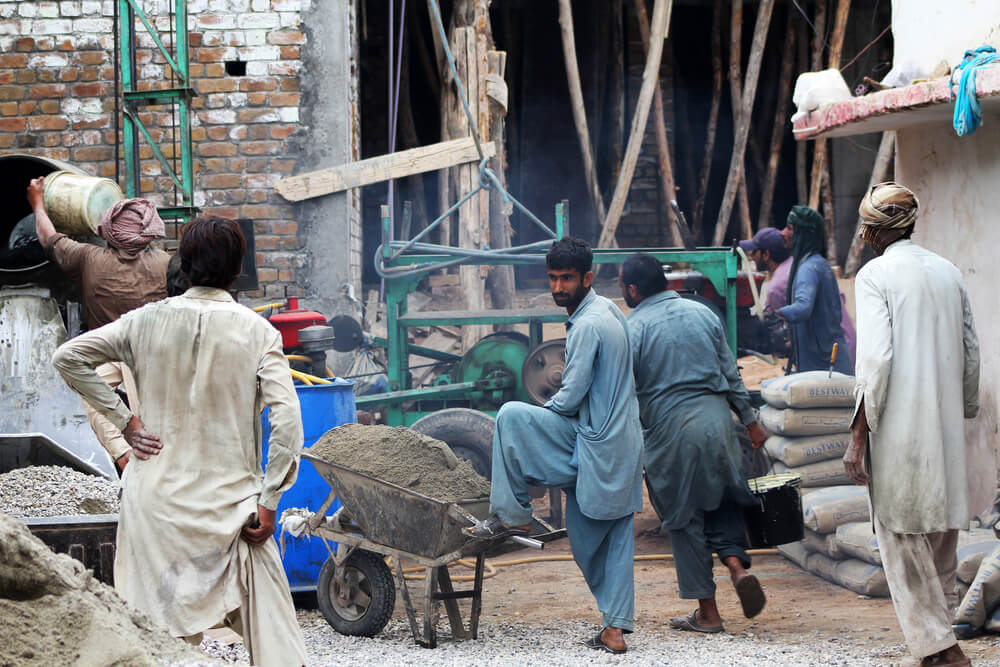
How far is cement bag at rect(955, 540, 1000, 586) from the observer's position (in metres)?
5.00

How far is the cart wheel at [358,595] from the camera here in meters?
5.02

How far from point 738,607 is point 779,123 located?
804cm

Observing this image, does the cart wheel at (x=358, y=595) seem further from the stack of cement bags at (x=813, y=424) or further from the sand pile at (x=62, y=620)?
the stack of cement bags at (x=813, y=424)

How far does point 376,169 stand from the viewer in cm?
845

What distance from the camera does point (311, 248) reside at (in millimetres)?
8328

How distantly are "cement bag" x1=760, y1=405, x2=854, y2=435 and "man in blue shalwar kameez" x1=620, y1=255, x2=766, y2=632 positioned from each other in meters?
1.43

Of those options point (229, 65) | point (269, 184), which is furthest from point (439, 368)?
point (229, 65)

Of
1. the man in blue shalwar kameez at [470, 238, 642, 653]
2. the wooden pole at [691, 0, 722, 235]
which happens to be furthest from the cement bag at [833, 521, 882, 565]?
the wooden pole at [691, 0, 722, 235]

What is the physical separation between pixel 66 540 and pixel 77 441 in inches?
98.7

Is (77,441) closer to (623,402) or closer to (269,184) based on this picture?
(269,184)

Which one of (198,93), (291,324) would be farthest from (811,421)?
(198,93)

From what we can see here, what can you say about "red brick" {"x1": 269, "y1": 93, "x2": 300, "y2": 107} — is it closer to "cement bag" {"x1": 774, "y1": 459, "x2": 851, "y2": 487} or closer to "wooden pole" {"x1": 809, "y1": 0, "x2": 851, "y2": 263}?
"cement bag" {"x1": 774, "y1": 459, "x2": 851, "y2": 487}

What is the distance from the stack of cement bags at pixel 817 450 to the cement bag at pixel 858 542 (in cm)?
8

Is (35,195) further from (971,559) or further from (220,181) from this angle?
(971,559)
